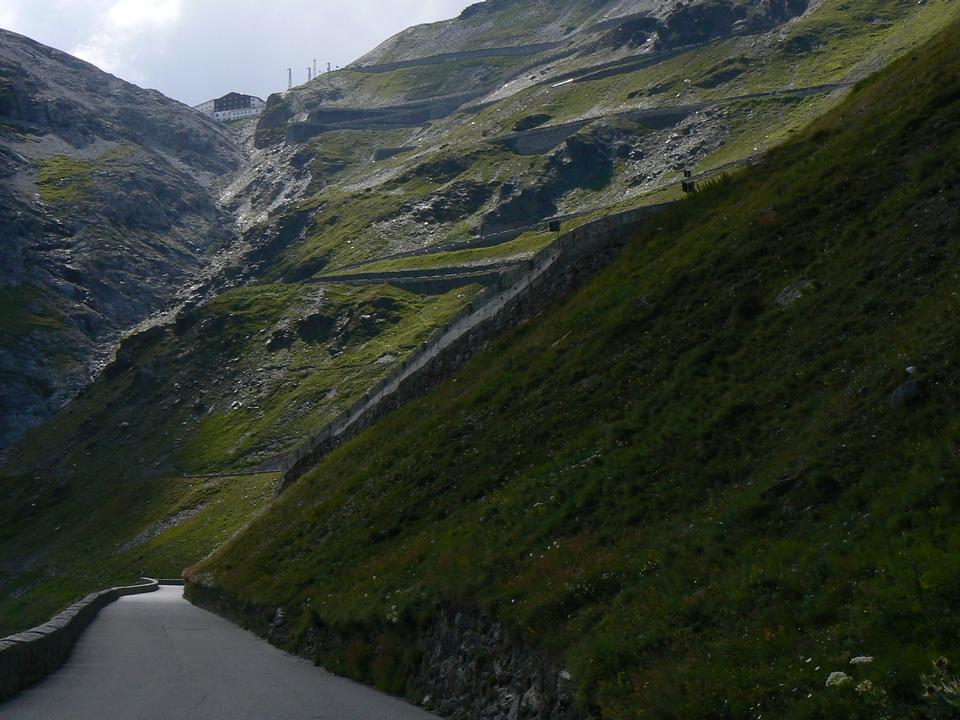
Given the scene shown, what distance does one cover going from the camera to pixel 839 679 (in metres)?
11.5

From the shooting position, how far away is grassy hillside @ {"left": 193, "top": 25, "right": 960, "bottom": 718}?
43.3 ft

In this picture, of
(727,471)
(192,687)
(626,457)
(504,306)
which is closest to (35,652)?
(192,687)

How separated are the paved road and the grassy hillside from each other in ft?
4.91

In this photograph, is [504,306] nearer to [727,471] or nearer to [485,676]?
[727,471]

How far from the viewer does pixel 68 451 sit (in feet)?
467

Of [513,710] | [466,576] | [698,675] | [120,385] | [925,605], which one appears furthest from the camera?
[120,385]

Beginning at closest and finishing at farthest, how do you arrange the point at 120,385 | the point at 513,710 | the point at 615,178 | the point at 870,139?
the point at 513,710, the point at 870,139, the point at 120,385, the point at 615,178

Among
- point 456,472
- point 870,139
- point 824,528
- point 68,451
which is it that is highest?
point 870,139

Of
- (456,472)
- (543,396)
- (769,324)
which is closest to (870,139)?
(769,324)

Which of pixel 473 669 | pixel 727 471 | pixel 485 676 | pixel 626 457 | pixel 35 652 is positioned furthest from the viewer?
pixel 626 457

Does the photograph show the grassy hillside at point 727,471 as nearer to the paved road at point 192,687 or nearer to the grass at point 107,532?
the paved road at point 192,687

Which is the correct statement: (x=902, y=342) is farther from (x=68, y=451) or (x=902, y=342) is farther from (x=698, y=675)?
(x=68, y=451)

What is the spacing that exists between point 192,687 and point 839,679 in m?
13.7

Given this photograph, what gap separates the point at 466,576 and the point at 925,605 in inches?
447
